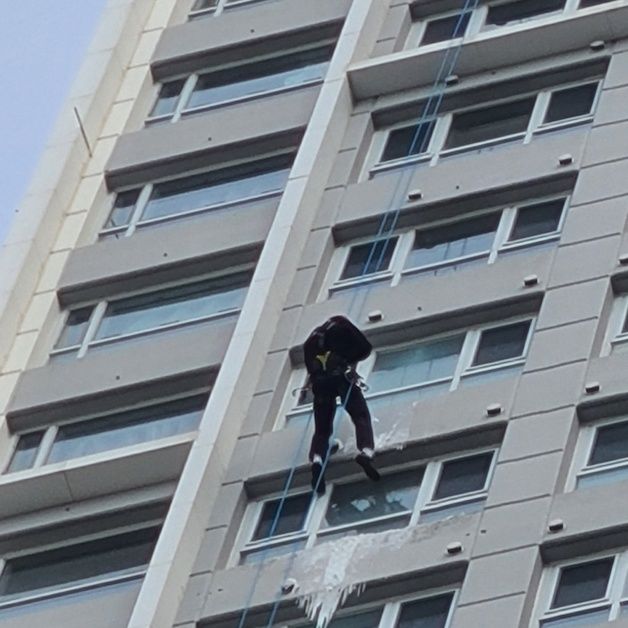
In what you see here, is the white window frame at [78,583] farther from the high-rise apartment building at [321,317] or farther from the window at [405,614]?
the window at [405,614]

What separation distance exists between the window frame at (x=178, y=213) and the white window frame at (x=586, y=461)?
23.2ft

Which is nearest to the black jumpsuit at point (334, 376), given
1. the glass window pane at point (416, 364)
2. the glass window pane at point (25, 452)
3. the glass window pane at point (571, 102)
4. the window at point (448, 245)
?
the glass window pane at point (416, 364)

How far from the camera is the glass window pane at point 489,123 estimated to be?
3372 cm

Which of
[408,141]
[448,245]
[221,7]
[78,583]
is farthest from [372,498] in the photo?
[221,7]

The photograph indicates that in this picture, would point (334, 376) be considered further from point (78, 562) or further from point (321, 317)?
point (78, 562)

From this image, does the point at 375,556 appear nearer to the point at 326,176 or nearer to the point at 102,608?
the point at 102,608

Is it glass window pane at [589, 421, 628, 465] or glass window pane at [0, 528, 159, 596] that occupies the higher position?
glass window pane at [589, 421, 628, 465]

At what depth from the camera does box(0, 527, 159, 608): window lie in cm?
2961

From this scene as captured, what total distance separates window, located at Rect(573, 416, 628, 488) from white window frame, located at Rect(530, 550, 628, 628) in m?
1.11

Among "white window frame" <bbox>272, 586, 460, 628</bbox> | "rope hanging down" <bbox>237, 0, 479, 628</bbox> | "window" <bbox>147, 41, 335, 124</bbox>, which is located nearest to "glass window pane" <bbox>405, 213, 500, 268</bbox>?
"rope hanging down" <bbox>237, 0, 479, 628</bbox>

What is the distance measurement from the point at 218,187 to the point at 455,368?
19.8 feet

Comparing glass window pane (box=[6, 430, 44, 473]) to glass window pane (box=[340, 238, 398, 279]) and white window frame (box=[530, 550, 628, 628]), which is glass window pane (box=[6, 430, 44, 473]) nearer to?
glass window pane (box=[340, 238, 398, 279])

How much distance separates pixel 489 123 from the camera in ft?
111

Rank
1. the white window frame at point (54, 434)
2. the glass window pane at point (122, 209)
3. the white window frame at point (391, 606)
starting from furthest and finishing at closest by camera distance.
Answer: the glass window pane at point (122, 209) < the white window frame at point (54, 434) < the white window frame at point (391, 606)
